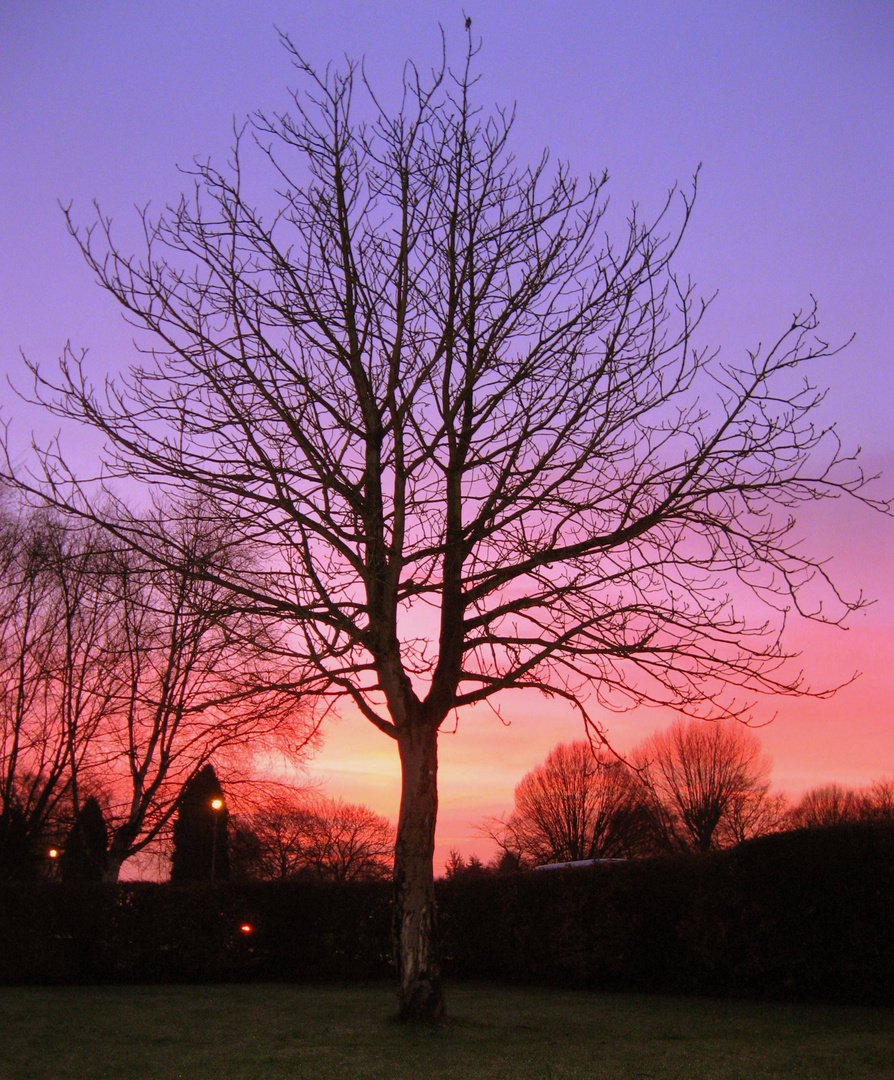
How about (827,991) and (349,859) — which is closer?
(827,991)

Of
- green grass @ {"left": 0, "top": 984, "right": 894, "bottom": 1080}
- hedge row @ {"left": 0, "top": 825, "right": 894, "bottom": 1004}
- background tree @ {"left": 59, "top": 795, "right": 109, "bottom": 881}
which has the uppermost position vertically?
background tree @ {"left": 59, "top": 795, "right": 109, "bottom": 881}

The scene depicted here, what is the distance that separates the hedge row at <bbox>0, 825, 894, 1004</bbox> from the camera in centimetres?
1099

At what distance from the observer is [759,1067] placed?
Result: 707cm

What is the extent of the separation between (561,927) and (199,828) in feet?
48.7

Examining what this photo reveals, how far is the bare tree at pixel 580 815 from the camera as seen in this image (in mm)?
43625

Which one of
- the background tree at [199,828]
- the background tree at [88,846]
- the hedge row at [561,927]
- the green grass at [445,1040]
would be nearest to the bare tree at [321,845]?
the background tree at [199,828]

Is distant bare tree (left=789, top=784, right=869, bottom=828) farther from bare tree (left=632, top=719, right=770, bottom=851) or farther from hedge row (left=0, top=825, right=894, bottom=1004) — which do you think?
hedge row (left=0, top=825, right=894, bottom=1004)

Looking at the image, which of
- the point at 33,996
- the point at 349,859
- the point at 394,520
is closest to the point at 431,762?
the point at 394,520

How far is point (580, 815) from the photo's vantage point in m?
44.9

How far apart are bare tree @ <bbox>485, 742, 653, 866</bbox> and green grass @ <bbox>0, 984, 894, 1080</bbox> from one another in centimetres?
3220

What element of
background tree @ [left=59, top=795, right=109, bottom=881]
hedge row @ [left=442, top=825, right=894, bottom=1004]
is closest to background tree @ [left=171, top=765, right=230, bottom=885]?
background tree @ [left=59, top=795, right=109, bottom=881]

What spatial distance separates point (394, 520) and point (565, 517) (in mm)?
1767

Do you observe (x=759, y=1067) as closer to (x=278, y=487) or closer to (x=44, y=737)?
(x=278, y=487)

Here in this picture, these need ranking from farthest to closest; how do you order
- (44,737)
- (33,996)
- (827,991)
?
(44,737) < (33,996) < (827,991)
